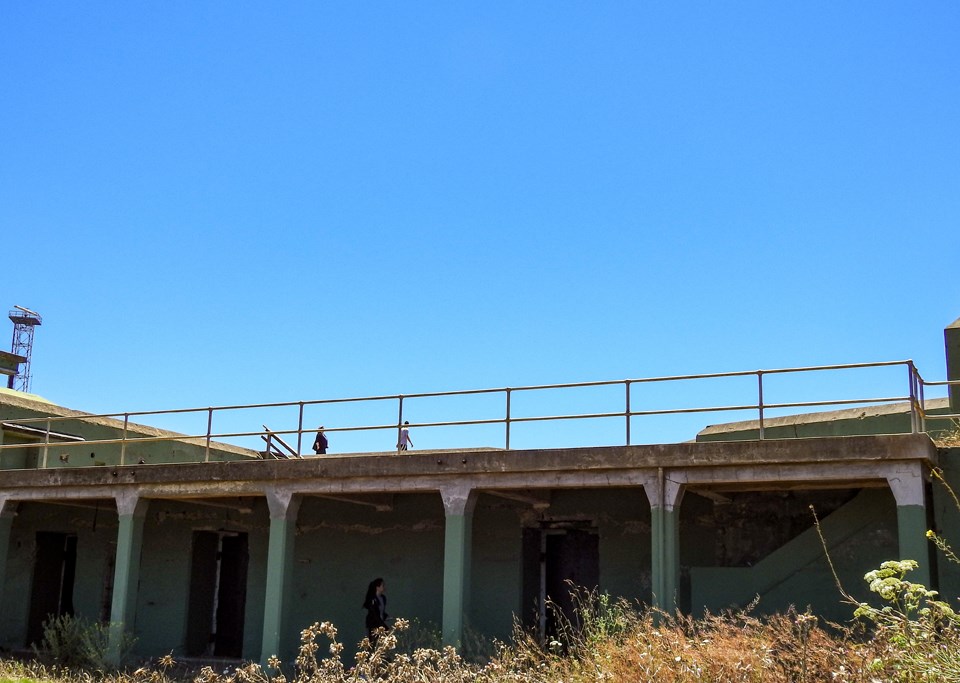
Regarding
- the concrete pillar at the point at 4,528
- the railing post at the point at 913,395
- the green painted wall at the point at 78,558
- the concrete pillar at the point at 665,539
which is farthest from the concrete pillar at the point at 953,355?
the concrete pillar at the point at 4,528

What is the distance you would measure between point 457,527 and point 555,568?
306 cm

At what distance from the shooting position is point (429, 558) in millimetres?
16594

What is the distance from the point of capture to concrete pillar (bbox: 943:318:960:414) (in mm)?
13688

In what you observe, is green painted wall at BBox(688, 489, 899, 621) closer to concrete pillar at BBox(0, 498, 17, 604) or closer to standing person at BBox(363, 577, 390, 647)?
standing person at BBox(363, 577, 390, 647)

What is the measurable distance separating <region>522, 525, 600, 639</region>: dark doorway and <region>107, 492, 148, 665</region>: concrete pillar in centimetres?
623

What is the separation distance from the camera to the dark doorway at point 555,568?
1623cm

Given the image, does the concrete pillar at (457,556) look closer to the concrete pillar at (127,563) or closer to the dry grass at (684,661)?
the dry grass at (684,661)

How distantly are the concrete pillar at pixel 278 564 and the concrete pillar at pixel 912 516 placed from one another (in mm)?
8406

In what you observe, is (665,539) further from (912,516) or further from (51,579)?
(51,579)

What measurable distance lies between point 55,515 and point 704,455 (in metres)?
13.5

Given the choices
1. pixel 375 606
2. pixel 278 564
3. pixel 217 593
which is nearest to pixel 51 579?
pixel 217 593

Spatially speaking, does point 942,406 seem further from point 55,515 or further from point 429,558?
point 55,515

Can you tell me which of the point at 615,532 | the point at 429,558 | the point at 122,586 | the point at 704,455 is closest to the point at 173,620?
the point at 122,586

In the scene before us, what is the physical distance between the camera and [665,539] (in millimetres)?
12922
